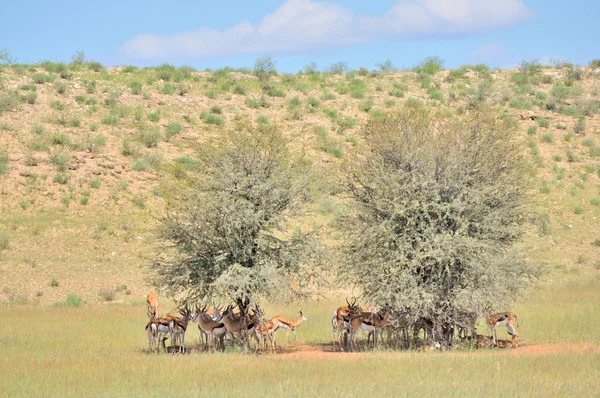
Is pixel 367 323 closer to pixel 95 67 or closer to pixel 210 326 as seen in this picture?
pixel 210 326

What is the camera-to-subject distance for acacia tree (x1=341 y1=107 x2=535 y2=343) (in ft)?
75.2

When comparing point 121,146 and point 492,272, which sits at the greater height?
point 121,146

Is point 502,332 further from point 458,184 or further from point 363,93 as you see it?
point 363,93

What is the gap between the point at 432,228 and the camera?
76.0 feet

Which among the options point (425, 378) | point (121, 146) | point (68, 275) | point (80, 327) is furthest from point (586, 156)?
point (425, 378)

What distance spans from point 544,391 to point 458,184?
28.0 ft

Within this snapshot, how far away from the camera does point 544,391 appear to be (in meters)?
15.9

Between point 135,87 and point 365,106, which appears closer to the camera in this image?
point 135,87

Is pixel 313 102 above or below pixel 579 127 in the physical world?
above

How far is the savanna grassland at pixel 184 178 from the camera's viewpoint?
1791 cm

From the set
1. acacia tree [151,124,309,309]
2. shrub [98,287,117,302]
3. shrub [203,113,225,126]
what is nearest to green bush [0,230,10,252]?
shrub [98,287,117,302]

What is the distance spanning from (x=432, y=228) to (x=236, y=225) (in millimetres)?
5301

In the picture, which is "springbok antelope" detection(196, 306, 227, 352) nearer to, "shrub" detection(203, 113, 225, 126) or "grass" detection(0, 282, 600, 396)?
"grass" detection(0, 282, 600, 396)

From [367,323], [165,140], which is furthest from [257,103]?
[367,323]
